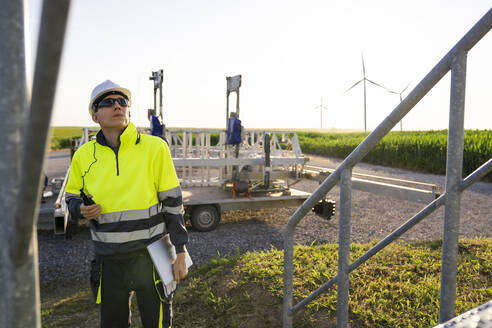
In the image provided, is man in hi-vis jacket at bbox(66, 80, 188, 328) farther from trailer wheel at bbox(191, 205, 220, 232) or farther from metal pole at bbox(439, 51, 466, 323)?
trailer wheel at bbox(191, 205, 220, 232)

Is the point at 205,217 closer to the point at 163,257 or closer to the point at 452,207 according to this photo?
the point at 163,257

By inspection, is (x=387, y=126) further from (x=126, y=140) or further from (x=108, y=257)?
(x=108, y=257)

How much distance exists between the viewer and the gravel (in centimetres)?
496

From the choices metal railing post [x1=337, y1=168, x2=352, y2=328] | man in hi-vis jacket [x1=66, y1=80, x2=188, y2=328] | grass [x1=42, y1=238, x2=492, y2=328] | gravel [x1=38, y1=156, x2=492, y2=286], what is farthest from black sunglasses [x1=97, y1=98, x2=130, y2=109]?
gravel [x1=38, y1=156, x2=492, y2=286]

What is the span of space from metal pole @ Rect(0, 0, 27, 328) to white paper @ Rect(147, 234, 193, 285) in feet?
5.16

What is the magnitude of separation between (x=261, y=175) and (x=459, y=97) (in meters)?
5.38

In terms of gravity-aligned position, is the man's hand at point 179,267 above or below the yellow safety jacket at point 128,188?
below

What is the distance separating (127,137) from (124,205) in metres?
0.42

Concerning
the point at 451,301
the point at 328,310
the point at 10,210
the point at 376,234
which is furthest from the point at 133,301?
the point at 376,234

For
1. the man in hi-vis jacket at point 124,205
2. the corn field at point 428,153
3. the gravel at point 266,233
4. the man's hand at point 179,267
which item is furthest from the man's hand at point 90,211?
the corn field at point 428,153

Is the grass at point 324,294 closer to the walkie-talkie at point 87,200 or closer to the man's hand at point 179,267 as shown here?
the man's hand at point 179,267

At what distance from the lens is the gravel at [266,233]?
4957mm

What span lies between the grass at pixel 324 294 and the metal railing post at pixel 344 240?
787 mm

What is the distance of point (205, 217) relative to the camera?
6230mm
